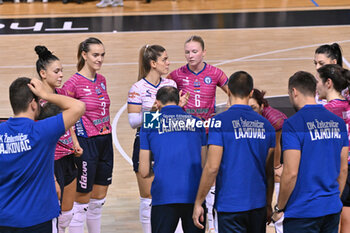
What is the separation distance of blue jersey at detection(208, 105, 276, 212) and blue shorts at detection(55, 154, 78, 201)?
5.35 feet

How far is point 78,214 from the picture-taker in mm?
6160

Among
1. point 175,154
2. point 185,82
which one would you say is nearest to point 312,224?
point 175,154

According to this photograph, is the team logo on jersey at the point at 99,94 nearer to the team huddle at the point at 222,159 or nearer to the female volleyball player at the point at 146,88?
the female volleyball player at the point at 146,88

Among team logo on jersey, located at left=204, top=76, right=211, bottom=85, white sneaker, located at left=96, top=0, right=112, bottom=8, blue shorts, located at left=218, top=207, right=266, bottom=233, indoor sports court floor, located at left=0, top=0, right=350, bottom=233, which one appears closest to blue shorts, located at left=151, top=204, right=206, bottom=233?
blue shorts, located at left=218, top=207, right=266, bottom=233

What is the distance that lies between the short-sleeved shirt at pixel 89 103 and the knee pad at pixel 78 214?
73cm

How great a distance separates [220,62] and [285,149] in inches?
328

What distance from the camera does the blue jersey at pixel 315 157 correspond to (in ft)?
14.9

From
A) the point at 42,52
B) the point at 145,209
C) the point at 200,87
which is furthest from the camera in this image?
the point at 200,87

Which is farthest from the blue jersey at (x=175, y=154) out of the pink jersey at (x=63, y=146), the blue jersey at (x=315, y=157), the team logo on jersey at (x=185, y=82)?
the team logo on jersey at (x=185, y=82)

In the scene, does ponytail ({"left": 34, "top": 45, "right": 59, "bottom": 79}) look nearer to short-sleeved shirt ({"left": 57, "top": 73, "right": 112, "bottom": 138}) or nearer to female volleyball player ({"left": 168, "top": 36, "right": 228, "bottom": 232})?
short-sleeved shirt ({"left": 57, "top": 73, "right": 112, "bottom": 138})

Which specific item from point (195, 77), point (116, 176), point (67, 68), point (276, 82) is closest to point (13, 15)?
point (67, 68)

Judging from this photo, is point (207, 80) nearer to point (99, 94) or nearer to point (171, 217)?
point (99, 94)

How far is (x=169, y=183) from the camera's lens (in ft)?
16.0

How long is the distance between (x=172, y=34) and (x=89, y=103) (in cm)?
893
